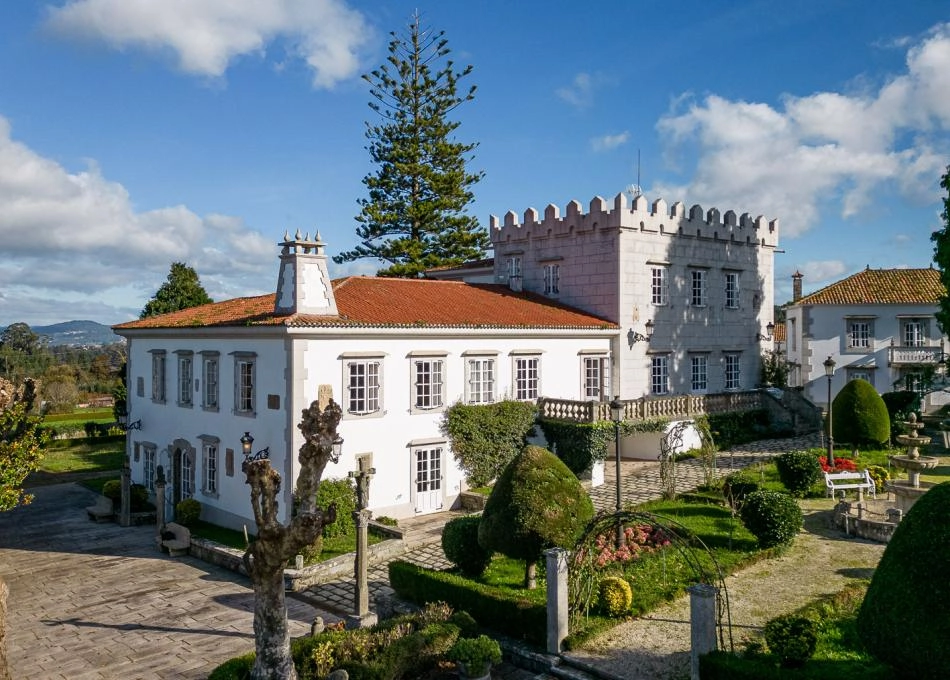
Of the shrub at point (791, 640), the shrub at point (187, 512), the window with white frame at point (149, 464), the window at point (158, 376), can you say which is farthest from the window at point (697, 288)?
the window with white frame at point (149, 464)

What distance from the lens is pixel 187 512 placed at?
23359 mm

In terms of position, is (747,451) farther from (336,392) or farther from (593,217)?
(336,392)

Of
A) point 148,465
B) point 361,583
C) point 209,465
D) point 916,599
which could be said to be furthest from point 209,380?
point 916,599

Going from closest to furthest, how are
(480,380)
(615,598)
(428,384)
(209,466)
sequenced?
(615,598) < (428,384) < (209,466) < (480,380)

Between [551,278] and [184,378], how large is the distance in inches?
618

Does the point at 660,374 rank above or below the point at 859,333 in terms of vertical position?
below

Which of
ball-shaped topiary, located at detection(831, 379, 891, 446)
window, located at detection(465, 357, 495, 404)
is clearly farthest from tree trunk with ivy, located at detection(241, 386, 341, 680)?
ball-shaped topiary, located at detection(831, 379, 891, 446)

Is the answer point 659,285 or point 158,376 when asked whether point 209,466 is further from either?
point 659,285

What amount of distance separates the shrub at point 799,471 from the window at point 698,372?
1104 cm

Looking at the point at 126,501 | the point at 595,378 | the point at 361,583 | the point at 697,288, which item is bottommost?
the point at 126,501

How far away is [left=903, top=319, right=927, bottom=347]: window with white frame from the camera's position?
3866 cm

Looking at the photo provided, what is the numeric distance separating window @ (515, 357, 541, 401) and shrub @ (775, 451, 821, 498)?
894 cm

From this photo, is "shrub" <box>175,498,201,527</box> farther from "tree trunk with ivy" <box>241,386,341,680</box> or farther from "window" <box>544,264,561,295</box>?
"window" <box>544,264,561,295</box>

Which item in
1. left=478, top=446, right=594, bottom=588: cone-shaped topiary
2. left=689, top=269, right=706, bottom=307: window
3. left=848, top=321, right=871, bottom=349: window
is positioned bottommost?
left=478, top=446, right=594, bottom=588: cone-shaped topiary
